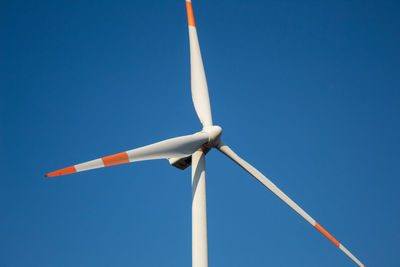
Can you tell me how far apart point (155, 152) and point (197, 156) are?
8.91 feet

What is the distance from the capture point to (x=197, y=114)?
18.4m

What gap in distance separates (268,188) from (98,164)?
838 centimetres

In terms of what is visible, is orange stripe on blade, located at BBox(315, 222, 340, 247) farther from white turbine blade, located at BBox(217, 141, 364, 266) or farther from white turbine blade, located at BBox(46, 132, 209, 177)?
white turbine blade, located at BBox(46, 132, 209, 177)

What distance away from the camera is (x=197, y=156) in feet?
54.3

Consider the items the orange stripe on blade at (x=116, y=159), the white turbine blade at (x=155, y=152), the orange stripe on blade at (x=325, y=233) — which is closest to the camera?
the white turbine blade at (x=155, y=152)

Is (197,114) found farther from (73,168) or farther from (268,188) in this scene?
(73,168)

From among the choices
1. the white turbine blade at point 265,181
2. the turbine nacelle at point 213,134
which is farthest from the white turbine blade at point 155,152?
the white turbine blade at point 265,181

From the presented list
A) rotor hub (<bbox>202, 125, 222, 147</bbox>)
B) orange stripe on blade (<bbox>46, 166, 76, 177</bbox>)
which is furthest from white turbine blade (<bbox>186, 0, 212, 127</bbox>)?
orange stripe on blade (<bbox>46, 166, 76, 177</bbox>)

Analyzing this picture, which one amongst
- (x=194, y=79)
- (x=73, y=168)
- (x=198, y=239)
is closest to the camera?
(x=73, y=168)

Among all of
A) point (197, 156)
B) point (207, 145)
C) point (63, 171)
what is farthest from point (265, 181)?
point (63, 171)

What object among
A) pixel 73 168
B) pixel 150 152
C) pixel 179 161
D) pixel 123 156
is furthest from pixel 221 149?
pixel 73 168

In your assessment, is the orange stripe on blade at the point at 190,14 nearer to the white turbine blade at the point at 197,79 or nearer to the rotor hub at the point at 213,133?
the white turbine blade at the point at 197,79

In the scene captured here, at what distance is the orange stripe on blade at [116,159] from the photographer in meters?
11.9

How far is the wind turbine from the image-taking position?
1315cm
